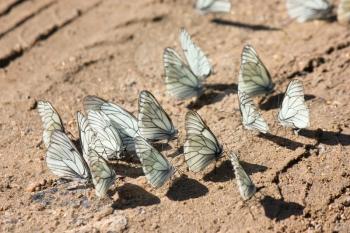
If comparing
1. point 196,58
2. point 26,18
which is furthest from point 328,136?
point 26,18

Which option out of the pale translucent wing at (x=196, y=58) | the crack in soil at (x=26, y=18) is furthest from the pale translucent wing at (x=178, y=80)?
the crack in soil at (x=26, y=18)

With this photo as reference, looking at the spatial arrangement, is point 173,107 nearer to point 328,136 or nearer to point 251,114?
point 251,114

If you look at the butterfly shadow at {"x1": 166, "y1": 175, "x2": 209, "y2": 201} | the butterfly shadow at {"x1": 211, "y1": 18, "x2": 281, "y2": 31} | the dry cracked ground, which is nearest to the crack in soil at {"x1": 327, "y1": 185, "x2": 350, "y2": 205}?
the dry cracked ground

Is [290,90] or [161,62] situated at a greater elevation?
[161,62]

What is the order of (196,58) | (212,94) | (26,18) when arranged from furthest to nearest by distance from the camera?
(26,18) → (196,58) → (212,94)

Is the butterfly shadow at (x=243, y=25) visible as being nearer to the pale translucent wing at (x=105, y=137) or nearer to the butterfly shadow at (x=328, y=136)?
the butterfly shadow at (x=328, y=136)

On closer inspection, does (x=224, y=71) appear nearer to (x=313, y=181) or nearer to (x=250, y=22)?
(x=250, y=22)

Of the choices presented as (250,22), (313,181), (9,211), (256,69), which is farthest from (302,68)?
(9,211)
